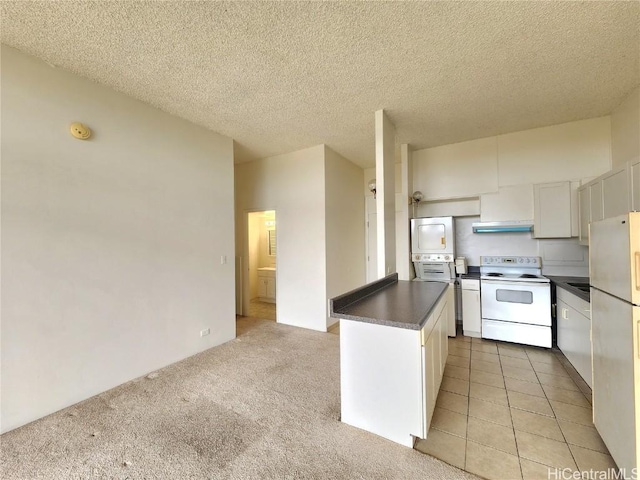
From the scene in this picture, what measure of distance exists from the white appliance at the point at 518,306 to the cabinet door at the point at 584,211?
1.93ft

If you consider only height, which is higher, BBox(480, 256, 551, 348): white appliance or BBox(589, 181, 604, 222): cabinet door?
BBox(589, 181, 604, 222): cabinet door

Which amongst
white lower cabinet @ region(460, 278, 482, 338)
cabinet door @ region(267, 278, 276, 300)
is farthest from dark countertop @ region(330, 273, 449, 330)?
cabinet door @ region(267, 278, 276, 300)

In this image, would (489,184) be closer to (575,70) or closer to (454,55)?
(575,70)

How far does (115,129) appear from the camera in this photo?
2.51 meters

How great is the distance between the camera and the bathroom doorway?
19.1 ft

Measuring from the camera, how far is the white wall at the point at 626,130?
8.50 ft

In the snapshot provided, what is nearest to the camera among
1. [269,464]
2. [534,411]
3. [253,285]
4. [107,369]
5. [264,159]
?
[269,464]

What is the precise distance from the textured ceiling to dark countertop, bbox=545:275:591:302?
1966 millimetres

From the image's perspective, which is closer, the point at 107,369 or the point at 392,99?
the point at 107,369

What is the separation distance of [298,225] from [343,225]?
82 centimetres

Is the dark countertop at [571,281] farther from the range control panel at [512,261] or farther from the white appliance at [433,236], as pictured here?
the white appliance at [433,236]

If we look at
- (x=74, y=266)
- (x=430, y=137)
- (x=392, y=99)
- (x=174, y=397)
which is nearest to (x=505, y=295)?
(x=430, y=137)

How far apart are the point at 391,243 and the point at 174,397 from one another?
266 centimetres

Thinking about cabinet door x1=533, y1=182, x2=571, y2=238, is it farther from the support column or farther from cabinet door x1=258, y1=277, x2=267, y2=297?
cabinet door x1=258, y1=277, x2=267, y2=297
